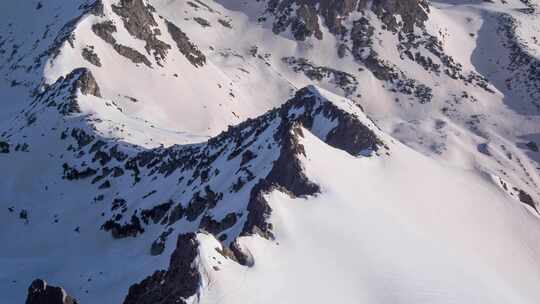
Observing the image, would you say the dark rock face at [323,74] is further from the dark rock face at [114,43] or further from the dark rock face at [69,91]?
the dark rock face at [69,91]

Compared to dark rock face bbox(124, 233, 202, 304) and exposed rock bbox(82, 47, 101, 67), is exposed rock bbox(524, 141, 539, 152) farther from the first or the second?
dark rock face bbox(124, 233, 202, 304)

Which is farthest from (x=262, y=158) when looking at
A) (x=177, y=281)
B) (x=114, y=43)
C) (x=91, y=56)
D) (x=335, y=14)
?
(x=335, y=14)

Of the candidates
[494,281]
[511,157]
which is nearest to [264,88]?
[511,157]

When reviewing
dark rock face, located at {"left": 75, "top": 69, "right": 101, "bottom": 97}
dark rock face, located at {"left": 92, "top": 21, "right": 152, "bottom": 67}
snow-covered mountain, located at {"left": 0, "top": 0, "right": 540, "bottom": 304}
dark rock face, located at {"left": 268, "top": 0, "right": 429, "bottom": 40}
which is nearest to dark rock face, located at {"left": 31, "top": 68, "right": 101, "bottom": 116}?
dark rock face, located at {"left": 75, "top": 69, "right": 101, "bottom": 97}

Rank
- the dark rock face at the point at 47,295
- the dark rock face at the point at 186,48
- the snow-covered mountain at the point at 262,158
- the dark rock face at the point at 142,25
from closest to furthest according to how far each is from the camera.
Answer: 1. the dark rock face at the point at 47,295
2. the snow-covered mountain at the point at 262,158
3. the dark rock face at the point at 142,25
4. the dark rock face at the point at 186,48

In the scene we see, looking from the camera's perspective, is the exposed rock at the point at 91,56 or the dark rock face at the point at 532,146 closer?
the exposed rock at the point at 91,56

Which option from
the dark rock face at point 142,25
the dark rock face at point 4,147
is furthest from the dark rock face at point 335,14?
the dark rock face at point 4,147

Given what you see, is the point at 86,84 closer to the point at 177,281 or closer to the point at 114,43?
the point at 114,43
